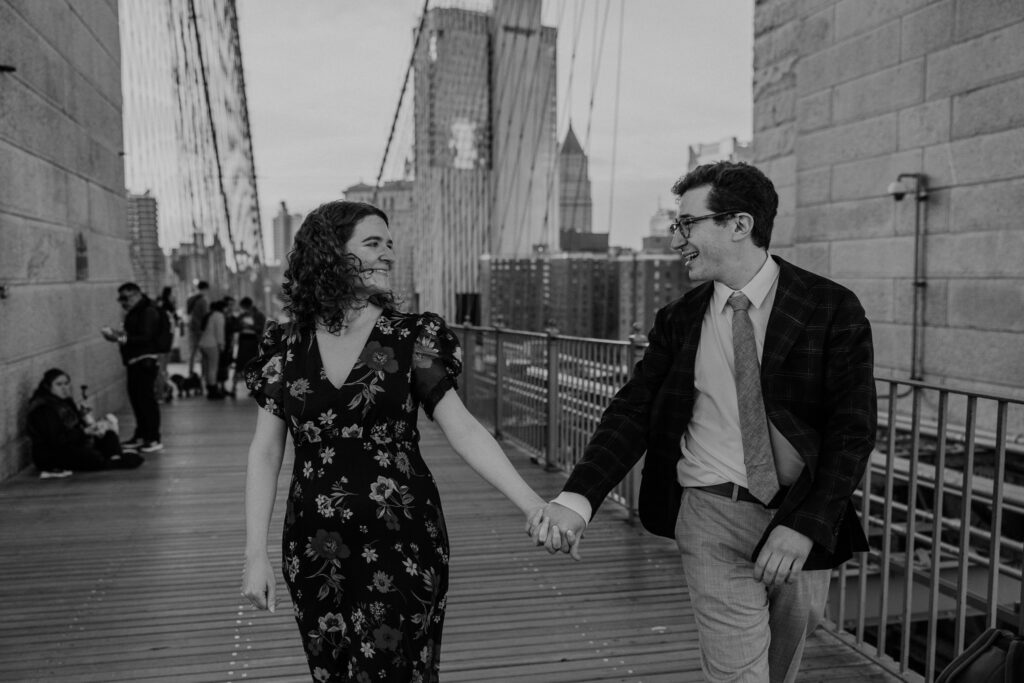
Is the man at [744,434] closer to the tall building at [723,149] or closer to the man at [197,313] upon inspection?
the tall building at [723,149]

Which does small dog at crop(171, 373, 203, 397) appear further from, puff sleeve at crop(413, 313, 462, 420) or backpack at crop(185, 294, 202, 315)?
puff sleeve at crop(413, 313, 462, 420)

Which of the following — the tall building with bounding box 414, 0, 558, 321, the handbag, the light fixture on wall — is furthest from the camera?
the tall building with bounding box 414, 0, 558, 321

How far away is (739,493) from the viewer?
1706 millimetres

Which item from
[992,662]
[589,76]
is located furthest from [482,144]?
[992,662]

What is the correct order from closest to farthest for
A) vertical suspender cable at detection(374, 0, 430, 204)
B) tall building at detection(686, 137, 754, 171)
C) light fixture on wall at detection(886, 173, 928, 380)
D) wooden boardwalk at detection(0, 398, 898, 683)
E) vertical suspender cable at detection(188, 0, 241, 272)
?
1. wooden boardwalk at detection(0, 398, 898, 683)
2. light fixture on wall at detection(886, 173, 928, 380)
3. tall building at detection(686, 137, 754, 171)
4. vertical suspender cable at detection(188, 0, 241, 272)
5. vertical suspender cable at detection(374, 0, 430, 204)

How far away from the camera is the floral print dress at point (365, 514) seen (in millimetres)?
1623

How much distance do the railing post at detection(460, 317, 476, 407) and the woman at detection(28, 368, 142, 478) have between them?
10.9 ft

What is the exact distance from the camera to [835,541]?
1639mm

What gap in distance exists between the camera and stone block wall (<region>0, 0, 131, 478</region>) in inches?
231

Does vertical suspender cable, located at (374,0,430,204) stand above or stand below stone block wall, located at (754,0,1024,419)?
above

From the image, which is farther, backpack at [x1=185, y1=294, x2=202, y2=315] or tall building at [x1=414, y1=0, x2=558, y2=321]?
tall building at [x1=414, y1=0, x2=558, y2=321]

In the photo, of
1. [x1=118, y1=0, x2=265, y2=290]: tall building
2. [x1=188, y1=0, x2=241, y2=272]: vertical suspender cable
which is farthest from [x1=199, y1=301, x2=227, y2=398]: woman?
[x1=188, y1=0, x2=241, y2=272]: vertical suspender cable

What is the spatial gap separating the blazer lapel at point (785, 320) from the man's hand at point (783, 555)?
29cm

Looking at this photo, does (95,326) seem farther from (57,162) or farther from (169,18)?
(169,18)
